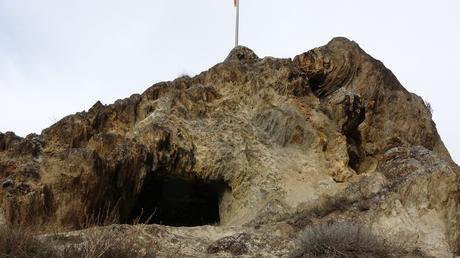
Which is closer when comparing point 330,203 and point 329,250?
point 329,250

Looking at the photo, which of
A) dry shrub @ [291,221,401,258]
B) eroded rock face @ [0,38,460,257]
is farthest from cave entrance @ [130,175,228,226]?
dry shrub @ [291,221,401,258]

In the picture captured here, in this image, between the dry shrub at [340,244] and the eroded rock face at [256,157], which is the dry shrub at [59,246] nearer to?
the eroded rock face at [256,157]

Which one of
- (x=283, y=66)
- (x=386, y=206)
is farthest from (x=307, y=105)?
→ (x=386, y=206)

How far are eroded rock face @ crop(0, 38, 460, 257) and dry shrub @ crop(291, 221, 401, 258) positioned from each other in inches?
37.5

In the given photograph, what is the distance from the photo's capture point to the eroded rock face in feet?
44.5

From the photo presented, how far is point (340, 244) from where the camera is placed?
11.3 meters

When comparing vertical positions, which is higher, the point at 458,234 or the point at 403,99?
the point at 403,99

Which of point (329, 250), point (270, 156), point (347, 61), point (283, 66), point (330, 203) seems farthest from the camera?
point (347, 61)

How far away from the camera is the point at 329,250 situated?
1126 centimetres

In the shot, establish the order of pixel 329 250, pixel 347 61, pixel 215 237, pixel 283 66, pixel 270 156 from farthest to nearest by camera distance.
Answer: pixel 347 61, pixel 283 66, pixel 270 156, pixel 215 237, pixel 329 250

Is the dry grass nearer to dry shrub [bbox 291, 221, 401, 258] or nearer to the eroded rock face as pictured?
the eroded rock face

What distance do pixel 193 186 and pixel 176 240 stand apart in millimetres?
5676

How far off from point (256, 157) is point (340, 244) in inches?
195

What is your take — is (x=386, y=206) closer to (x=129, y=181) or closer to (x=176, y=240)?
(x=176, y=240)
